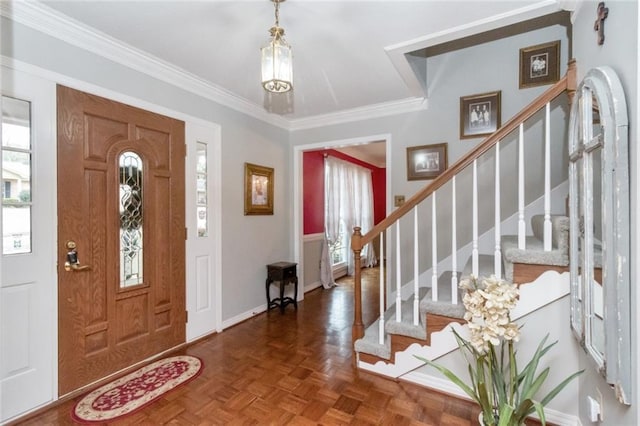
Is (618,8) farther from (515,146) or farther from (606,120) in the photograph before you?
(515,146)

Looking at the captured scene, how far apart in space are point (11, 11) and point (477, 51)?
11.7 ft

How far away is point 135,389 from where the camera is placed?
80.4 inches

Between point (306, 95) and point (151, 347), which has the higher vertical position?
point (306, 95)

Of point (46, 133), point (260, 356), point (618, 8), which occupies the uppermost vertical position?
point (618, 8)

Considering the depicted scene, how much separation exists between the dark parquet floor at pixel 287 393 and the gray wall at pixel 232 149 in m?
0.70

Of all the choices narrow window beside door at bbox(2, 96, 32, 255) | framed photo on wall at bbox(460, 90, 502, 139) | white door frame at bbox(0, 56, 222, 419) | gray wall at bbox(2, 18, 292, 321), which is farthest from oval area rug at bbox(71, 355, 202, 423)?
framed photo on wall at bbox(460, 90, 502, 139)

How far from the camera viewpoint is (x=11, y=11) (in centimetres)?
172

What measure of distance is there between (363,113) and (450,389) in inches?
114

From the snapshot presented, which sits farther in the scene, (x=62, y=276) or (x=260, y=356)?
(x=260, y=356)

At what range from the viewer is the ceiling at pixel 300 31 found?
1812mm

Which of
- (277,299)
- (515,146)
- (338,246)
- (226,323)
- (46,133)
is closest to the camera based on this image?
(46,133)

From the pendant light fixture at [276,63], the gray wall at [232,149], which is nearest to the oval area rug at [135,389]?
the gray wall at [232,149]

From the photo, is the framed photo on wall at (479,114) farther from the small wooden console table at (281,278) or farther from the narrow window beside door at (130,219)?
the narrow window beside door at (130,219)

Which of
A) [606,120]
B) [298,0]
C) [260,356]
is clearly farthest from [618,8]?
[260,356]
